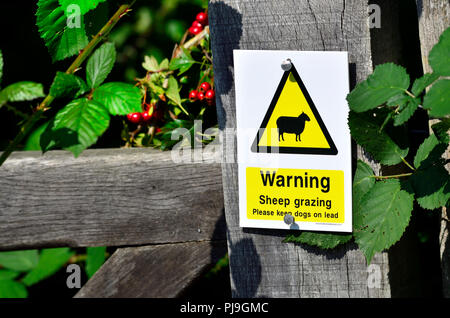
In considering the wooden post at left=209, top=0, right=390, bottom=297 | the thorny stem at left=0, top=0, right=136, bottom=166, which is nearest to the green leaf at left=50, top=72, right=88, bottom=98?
the thorny stem at left=0, top=0, right=136, bottom=166

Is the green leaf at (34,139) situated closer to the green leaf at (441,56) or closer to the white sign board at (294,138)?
the white sign board at (294,138)

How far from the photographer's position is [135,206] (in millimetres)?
1443

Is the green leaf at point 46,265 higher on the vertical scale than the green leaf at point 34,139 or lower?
lower

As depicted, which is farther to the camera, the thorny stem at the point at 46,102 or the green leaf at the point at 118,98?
the green leaf at the point at 118,98

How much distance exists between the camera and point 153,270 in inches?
58.7

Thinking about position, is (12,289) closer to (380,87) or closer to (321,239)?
(321,239)

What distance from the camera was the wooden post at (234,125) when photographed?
1163mm

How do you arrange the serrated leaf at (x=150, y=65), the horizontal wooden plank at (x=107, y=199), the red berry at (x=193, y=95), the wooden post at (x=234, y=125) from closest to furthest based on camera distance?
the wooden post at (x=234, y=125) < the horizontal wooden plank at (x=107, y=199) < the red berry at (x=193, y=95) < the serrated leaf at (x=150, y=65)

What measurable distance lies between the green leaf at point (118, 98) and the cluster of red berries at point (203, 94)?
1.29 ft

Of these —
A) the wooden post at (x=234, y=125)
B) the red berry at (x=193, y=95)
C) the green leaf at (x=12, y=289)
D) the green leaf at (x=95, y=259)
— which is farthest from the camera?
the green leaf at (x=12, y=289)

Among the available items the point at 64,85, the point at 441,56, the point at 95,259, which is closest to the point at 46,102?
the point at 64,85

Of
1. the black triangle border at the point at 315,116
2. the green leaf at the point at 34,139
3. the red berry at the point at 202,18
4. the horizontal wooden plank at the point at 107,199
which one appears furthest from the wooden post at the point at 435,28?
the green leaf at the point at 34,139

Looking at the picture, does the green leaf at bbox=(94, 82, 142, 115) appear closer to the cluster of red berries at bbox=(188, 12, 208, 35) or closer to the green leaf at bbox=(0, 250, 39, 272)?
the cluster of red berries at bbox=(188, 12, 208, 35)
